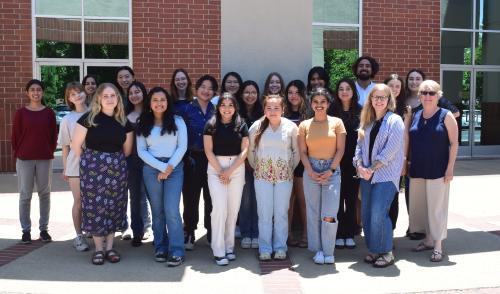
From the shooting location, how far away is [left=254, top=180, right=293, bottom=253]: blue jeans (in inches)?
219

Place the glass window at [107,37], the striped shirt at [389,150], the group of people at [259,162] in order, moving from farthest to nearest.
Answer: the glass window at [107,37], the group of people at [259,162], the striped shirt at [389,150]

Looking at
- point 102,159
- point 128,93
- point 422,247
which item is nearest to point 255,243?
point 422,247

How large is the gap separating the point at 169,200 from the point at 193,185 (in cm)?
52

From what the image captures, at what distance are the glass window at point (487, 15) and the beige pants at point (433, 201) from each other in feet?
34.0

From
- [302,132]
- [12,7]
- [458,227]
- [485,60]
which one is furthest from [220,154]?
[485,60]

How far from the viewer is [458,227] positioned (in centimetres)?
712

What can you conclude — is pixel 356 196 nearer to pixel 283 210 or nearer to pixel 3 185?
pixel 283 210

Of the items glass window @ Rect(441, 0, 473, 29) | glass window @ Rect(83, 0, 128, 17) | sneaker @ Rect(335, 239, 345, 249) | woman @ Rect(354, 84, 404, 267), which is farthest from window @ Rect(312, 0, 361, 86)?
woman @ Rect(354, 84, 404, 267)

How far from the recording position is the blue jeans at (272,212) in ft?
18.2

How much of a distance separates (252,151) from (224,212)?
67 cm

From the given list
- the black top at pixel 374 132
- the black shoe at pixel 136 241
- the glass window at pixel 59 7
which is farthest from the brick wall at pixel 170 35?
the black top at pixel 374 132

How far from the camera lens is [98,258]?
548cm

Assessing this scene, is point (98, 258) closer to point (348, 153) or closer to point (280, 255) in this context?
point (280, 255)

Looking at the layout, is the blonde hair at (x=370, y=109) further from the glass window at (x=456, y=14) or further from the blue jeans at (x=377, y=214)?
the glass window at (x=456, y=14)
